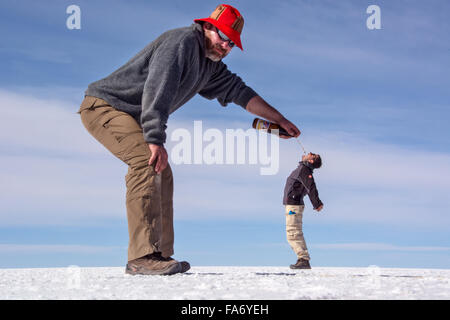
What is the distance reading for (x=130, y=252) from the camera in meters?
3.77

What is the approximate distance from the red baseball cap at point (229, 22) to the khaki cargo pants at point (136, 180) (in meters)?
1.06

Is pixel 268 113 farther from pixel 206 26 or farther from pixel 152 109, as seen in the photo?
pixel 152 109

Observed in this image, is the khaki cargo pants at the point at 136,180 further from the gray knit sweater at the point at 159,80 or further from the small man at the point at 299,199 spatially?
the small man at the point at 299,199

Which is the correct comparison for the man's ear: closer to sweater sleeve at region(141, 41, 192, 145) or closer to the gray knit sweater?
the gray knit sweater

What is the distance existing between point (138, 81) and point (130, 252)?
1404mm

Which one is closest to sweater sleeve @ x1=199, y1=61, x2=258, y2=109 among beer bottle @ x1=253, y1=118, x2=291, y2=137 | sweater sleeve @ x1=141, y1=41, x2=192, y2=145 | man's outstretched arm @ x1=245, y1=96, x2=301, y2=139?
man's outstretched arm @ x1=245, y1=96, x2=301, y2=139

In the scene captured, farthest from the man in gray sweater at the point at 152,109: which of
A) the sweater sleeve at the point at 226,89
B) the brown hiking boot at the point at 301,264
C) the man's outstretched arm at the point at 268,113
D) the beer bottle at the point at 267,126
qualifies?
the brown hiking boot at the point at 301,264

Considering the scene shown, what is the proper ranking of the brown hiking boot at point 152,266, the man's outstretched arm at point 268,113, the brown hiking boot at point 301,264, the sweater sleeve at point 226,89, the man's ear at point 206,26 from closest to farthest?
the brown hiking boot at point 152,266, the man's ear at point 206,26, the sweater sleeve at point 226,89, the man's outstretched arm at point 268,113, the brown hiking boot at point 301,264

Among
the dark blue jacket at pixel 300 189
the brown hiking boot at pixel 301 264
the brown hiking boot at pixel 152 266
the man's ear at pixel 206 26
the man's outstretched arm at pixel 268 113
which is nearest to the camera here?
the brown hiking boot at pixel 152 266

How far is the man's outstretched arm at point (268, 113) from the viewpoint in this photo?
4.88m

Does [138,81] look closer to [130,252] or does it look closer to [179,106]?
[179,106]

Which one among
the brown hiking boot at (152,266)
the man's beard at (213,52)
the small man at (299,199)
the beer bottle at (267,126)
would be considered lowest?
the brown hiking boot at (152,266)

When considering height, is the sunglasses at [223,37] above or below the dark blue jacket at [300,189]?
above

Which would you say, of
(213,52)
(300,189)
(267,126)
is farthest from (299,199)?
(213,52)
